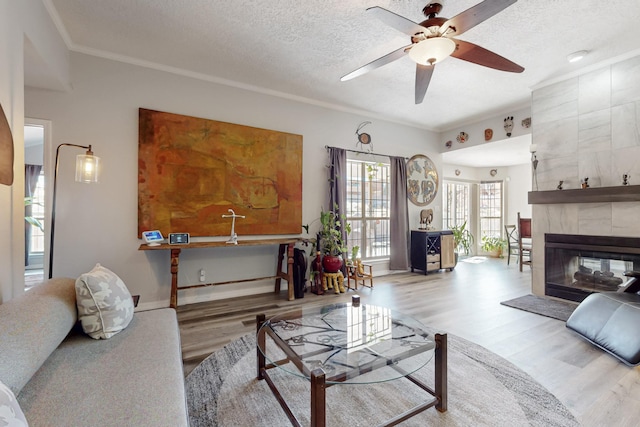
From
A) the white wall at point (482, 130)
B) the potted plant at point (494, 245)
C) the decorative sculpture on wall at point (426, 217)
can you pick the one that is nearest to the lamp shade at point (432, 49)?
the white wall at point (482, 130)

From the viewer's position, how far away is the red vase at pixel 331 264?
4.18 m

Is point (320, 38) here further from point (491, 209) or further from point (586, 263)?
point (491, 209)

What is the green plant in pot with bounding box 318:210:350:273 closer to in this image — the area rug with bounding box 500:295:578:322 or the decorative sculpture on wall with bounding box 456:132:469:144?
the area rug with bounding box 500:295:578:322

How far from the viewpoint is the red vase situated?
4184mm

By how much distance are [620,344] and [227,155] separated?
4.23 metres

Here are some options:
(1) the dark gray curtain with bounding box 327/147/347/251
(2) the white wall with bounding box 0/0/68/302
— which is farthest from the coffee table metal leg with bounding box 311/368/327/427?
(1) the dark gray curtain with bounding box 327/147/347/251

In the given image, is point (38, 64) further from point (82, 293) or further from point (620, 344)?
point (620, 344)

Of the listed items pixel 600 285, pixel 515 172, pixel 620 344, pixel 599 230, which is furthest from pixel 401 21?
pixel 515 172

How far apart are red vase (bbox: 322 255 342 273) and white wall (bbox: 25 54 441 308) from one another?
783mm

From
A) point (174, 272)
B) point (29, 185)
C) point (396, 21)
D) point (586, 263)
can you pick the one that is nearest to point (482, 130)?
point (586, 263)

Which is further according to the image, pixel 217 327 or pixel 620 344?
pixel 217 327

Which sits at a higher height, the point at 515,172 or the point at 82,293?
the point at 515,172

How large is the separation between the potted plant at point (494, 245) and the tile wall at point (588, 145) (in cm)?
399

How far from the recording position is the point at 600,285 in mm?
3463
